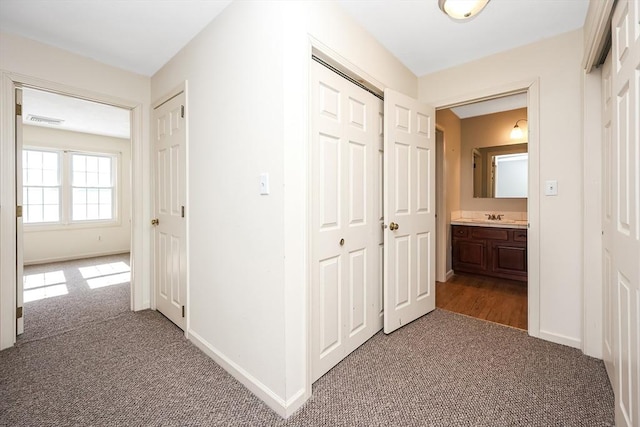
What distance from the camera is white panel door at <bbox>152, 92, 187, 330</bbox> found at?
2.39m

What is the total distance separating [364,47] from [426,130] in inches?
39.8

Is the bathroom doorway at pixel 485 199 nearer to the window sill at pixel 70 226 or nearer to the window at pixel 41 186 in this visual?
the window sill at pixel 70 226

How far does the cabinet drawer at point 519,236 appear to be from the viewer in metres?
3.62

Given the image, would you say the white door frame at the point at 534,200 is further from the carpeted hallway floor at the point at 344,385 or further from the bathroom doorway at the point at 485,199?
the bathroom doorway at the point at 485,199

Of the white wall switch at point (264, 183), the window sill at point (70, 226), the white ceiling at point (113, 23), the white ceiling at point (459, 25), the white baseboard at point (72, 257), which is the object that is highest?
the white ceiling at point (113, 23)

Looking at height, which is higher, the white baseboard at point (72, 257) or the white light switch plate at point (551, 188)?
the white light switch plate at point (551, 188)

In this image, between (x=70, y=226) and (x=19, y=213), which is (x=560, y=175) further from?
(x=70, y=226)

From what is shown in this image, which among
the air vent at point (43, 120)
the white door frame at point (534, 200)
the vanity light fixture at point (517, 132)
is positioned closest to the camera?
the white door frame at point (534, 200)

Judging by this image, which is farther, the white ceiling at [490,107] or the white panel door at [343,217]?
the white ceiling at [490,107]

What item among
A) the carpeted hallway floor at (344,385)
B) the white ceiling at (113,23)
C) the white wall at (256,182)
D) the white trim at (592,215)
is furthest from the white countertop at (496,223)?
the white ceiling at (113,23)

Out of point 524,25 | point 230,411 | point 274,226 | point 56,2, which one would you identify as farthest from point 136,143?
point 524,25

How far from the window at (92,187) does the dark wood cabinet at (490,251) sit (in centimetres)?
668

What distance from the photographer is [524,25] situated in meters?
2.07

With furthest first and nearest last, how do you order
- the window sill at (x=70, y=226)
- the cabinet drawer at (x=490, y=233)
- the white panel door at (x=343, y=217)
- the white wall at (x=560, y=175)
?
the window sill at (x=70, y=226) < the cabinet drawer at (x=490, y=233) < the white wall at (x=560, y=175) < the white panel door at (x=343, y=217)
